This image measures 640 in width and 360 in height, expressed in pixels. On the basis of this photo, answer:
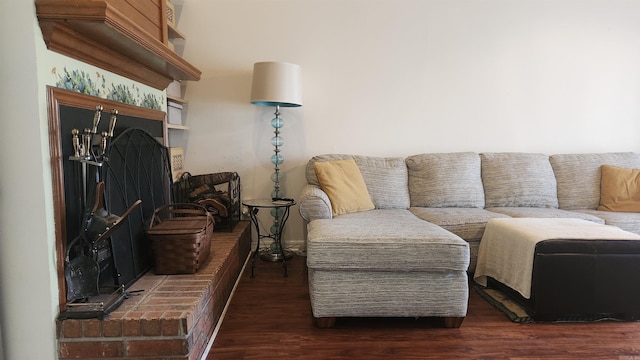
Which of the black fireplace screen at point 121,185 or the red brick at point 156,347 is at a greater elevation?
the black fireplace screen at point 121,185

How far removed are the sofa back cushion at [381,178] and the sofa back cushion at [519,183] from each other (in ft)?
2.26

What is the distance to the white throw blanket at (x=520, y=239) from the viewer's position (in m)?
2.10

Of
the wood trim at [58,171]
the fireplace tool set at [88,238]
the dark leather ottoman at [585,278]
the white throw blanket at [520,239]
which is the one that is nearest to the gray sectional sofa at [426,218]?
the white throw blanket at [520,239]

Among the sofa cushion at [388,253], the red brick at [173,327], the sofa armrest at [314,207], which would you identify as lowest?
the red brick at [173,327]

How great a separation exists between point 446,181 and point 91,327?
2.52 meters

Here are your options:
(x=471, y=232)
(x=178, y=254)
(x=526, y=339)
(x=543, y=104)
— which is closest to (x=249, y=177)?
(x=178, y=254)

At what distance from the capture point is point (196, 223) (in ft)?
6.91

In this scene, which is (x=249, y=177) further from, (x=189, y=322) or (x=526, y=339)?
(x=526, y=339)

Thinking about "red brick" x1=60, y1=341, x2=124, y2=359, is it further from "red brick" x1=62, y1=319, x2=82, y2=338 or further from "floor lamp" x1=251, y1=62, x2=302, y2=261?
"floor lamp" x1=251, y1=62, x2=302, y2=261

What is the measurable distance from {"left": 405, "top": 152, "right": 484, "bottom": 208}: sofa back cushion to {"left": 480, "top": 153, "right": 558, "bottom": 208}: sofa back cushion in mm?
90

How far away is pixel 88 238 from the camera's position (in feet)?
5.01

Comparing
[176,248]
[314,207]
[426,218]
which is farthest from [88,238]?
[426,218]

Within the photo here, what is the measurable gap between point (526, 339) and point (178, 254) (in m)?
1.80

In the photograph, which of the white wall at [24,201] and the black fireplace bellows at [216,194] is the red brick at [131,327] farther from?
the black fireplace bellows at [216,194]
